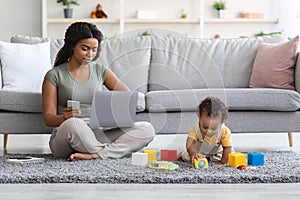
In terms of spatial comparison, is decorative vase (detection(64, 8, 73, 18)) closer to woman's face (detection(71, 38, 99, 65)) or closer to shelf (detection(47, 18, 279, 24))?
shelf (detection(47, 18, 279, 24))

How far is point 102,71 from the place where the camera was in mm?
3016

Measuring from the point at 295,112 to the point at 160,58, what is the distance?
1.02 metres

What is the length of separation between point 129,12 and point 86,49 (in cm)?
421

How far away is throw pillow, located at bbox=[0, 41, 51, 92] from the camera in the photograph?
3758mm

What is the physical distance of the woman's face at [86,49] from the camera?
9.46 ft

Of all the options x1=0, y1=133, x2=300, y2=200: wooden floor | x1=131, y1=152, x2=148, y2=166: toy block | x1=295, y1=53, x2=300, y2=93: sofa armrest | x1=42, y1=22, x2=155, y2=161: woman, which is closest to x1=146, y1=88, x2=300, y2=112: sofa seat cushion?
x1=295, y1=53, x2=300, y2=93: sofa armrest

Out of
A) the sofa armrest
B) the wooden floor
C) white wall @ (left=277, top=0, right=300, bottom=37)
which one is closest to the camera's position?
the wooden floor

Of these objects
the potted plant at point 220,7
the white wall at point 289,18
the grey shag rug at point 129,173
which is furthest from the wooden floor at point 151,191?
the potted plant at point 220,7

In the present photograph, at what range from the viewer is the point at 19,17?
6.93 meters

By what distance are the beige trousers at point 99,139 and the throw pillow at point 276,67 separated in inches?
46.1

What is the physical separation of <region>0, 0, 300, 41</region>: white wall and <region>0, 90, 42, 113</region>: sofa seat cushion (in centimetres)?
372

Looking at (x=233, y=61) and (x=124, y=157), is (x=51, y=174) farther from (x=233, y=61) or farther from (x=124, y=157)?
(x=233, y=61)

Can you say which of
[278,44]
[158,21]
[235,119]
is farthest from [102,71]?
[158,21]

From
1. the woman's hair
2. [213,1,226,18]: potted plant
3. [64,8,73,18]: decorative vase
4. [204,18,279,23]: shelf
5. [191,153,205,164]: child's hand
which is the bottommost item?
[191,153,205,164]: child's hand
